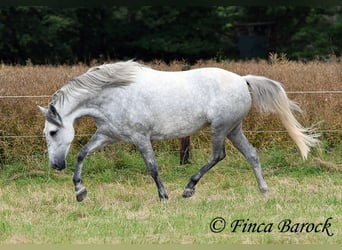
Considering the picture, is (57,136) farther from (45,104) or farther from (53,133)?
(45,104)

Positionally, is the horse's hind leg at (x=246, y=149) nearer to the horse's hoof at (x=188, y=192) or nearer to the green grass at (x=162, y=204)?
the green grass at (x=162, y=204)

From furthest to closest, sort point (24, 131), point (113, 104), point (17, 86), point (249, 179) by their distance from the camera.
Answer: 1. point (17, 86)
2. point (24, 131)
3. point (249, 179)
4. point (113, 104)

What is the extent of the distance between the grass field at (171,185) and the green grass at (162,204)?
0.01m

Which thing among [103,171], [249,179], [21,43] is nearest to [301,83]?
[249,179]

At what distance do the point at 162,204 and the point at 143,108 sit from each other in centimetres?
101

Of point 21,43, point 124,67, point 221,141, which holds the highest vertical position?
point 124,67

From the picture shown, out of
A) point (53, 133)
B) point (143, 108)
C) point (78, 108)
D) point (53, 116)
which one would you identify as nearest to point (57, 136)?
point (53, 133)

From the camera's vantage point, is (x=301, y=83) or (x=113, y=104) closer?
(x=113, y=104)

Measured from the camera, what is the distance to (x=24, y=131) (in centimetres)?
1077

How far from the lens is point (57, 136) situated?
825 cm

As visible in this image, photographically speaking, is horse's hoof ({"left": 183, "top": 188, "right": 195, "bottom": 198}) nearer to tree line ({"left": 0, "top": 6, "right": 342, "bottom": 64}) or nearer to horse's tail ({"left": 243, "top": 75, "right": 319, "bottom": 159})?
horse's tail ({"left": 243, "top": 75, "right": 319, "bottom": 159})

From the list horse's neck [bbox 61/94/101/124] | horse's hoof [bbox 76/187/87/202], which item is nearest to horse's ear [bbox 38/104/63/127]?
horse's neck [bbox 61/94/101/124]

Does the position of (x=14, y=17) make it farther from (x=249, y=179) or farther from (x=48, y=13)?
(x=249, y=179)

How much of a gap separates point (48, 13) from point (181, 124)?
54.0 feet
